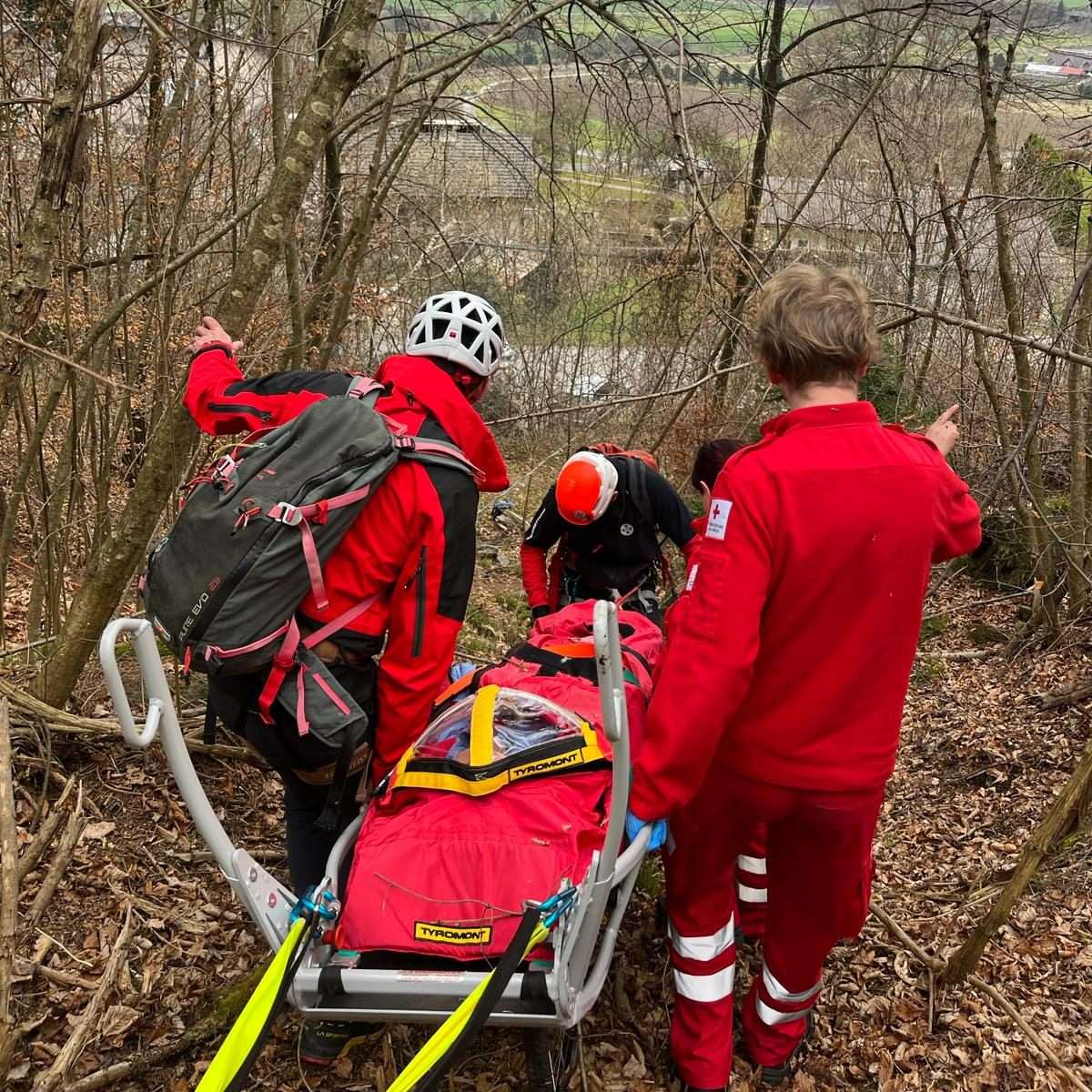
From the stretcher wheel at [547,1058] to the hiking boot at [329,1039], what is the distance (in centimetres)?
52

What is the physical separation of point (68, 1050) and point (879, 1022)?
2.55 metres

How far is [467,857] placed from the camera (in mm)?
2250

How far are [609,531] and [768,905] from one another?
6.12 feet

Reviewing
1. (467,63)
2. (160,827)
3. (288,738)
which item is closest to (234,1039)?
(288,738)

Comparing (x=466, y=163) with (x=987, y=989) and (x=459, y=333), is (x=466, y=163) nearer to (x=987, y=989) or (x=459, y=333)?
(x=459, y=333)

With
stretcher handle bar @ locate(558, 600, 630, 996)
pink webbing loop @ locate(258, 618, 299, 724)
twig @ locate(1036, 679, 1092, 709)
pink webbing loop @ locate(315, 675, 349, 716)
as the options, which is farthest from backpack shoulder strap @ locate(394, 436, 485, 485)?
twig @ locate(1036, 679, 1092, 709)

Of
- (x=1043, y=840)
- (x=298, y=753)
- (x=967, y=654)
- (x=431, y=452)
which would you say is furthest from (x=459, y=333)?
(x=967, y=654)

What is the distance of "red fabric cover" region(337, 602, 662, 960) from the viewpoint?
216 cm

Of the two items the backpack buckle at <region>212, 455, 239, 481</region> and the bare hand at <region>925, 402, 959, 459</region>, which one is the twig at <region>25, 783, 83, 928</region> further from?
the bare hand at <region>925, 402, 959, 459</region>

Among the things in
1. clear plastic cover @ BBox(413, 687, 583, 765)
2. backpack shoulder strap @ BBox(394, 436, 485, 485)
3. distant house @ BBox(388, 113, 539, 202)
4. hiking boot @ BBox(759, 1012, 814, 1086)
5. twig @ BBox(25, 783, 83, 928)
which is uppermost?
distant house @ BBox(388, 113, 539, 202)

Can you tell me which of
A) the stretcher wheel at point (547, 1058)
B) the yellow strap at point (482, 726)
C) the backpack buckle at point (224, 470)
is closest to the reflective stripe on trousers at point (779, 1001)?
the stretcher wheel at point (547, 1058)

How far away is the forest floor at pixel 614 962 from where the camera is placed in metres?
2.85

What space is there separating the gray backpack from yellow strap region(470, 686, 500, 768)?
1.05 ft

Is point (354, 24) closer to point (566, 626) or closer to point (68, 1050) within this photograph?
point (566, 626)
